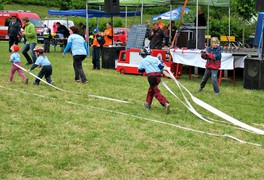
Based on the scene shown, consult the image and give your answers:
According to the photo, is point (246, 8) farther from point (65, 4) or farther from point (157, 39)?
point (65, 4)

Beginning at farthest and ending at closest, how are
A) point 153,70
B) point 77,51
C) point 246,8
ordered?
point 246,8 < point 77,51 < point 153,70

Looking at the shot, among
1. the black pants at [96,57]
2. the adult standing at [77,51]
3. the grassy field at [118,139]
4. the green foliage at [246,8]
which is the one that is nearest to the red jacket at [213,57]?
the grassy field at [118,139]

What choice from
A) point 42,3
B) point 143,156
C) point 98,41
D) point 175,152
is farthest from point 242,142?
point 42,3

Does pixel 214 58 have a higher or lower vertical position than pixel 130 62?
higher

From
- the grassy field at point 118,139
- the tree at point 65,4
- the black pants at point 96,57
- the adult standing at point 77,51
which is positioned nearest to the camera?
the grassy field at point 118,139

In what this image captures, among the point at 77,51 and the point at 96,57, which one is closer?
the point at 77,51

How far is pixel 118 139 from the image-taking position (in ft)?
23.7

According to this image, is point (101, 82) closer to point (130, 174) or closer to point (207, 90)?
point (207, 90)

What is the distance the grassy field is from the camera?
5.82m

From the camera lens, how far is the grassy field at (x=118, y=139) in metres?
5.82

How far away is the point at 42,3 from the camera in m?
60.9

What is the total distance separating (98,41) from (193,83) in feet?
16.5

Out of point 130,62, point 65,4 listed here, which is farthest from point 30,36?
point 65,4

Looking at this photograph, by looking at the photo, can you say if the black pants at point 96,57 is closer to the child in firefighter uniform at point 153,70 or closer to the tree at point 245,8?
the child in firefighter uniform at point 153,70
